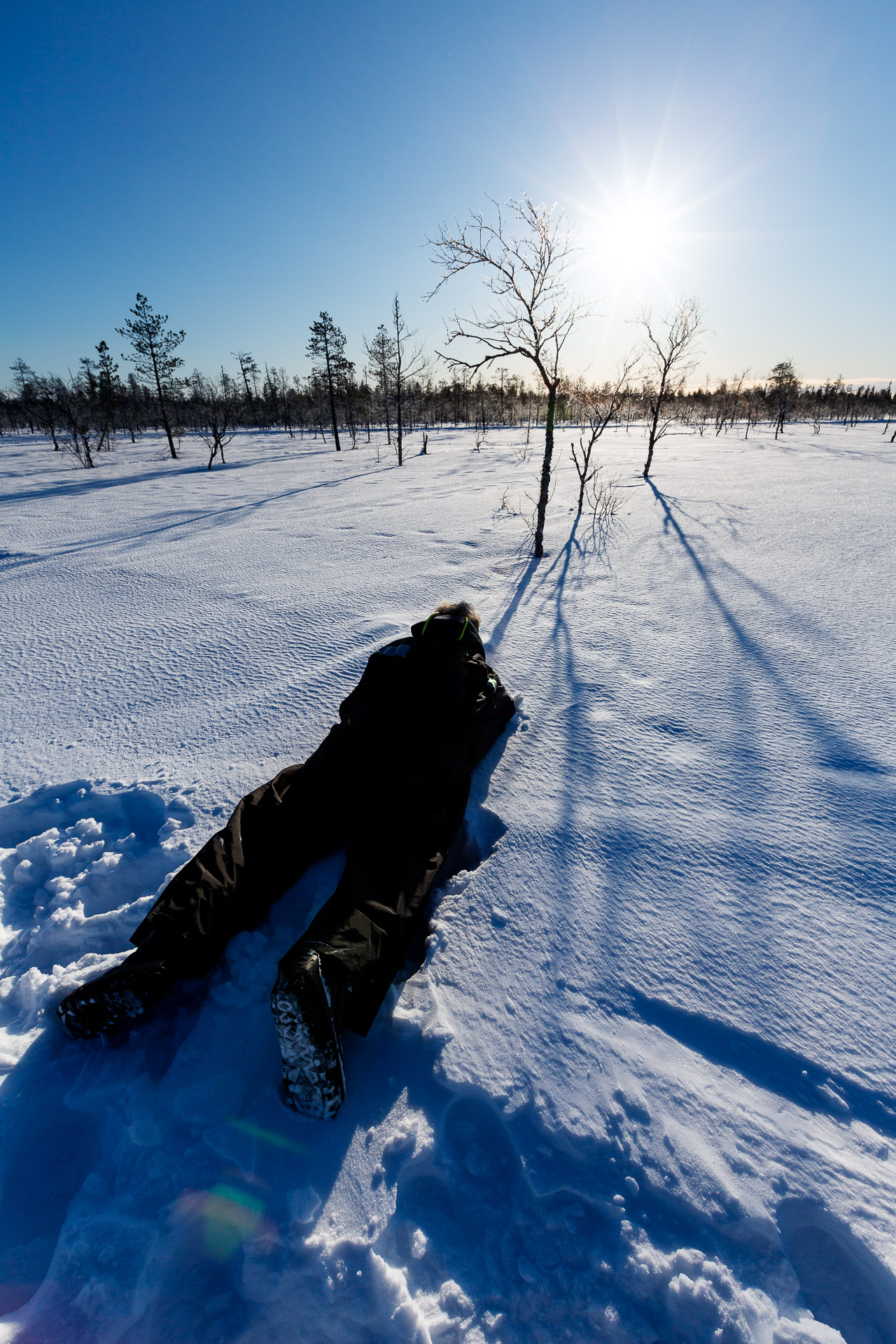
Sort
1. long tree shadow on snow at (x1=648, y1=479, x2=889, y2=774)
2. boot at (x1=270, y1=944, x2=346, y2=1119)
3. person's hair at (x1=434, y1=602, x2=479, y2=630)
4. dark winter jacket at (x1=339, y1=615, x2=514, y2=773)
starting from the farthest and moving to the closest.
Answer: person's hair at (x1=434, y1=602, x2=479, y2=630), long tree shadow on snow at (x1=648, y1=479, x2=889, y2=774), dark winter jacket at (x1=339, y1=615, x2=514, y2=773), boot at (x1=270, y1=944, x2=346, y2=1119)

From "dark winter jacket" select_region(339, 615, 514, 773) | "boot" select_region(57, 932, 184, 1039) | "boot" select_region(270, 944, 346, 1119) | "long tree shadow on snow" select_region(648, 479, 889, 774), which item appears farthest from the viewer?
"long tree shadow on snow" select_region(648, 479, 889, 774)

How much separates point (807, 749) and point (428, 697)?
6.47 ft

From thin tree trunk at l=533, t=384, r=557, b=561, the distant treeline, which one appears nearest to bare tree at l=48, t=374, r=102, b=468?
the distant treeline

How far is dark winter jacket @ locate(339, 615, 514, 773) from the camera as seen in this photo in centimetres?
219

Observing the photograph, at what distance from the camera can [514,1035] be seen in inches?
58.8

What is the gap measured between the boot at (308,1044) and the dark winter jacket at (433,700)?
0.95 metres

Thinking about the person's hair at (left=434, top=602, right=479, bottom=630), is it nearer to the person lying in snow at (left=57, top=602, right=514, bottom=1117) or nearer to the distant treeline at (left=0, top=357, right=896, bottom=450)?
the person lying in snow at (left=57, top=602, right=514, bottom=1117)

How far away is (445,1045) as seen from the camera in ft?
4.85

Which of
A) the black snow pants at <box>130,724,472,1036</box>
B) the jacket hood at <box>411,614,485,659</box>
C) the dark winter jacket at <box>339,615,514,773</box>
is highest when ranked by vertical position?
the jacket hood at <box>411,614,485,659</box>

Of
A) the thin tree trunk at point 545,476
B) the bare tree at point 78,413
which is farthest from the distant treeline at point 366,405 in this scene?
the thin tree trunk at point 545,476

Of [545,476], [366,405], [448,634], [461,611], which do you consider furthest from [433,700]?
[366,405]

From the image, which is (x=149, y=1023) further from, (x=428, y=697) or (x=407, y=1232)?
(x=428, y=697)

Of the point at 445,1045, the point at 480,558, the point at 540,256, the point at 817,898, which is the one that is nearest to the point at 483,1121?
the point at 445,1045

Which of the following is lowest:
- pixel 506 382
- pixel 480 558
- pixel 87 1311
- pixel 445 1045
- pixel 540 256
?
pixel 87 1311
